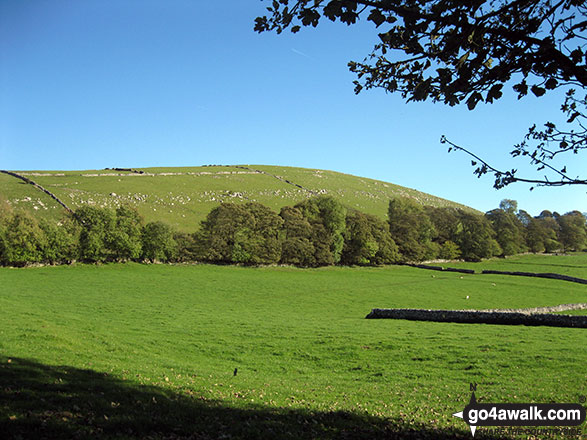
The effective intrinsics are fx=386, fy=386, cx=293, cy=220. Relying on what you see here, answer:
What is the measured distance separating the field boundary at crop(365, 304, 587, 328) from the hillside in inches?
2108

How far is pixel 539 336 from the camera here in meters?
22.2

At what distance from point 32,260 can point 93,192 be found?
49317 millimetres

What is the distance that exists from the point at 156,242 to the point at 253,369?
52.5 metres

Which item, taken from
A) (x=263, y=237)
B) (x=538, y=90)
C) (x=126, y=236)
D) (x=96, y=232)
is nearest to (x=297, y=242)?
(x=263, y=237)

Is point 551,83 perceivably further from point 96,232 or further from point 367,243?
point 367,243

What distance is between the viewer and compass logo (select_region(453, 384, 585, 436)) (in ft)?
30.0

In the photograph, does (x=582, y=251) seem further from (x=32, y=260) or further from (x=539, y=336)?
(x=32, y=260)

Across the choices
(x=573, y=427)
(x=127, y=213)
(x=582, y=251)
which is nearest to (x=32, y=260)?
(x=127, y=213)

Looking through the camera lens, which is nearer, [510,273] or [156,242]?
[156,242]

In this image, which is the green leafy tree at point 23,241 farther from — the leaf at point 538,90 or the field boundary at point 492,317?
the leaf at point 538,90

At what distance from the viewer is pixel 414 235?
84.6 meters

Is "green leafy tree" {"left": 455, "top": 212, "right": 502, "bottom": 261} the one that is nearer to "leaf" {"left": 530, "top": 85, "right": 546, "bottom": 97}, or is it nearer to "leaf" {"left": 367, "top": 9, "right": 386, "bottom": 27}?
"leaf" {"left": 530, "top": 85, "right": 546, "bottom": 97}

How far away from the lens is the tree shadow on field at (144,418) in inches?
281

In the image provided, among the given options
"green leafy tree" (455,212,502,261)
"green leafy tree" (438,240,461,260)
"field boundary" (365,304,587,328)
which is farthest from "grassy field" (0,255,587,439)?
"green leafy tree" (455,212,502,261)
